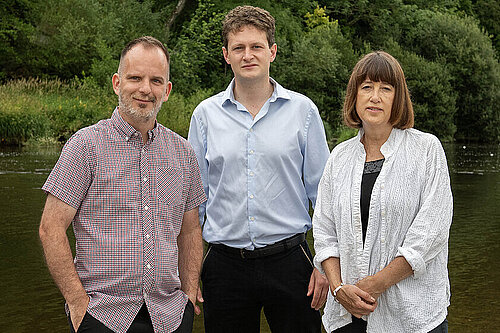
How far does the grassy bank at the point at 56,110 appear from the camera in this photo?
60.8 feet

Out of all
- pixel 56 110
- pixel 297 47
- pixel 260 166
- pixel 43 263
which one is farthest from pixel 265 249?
pixel 297 47

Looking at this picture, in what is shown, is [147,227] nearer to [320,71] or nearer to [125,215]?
[125,215]

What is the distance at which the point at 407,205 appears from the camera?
8.68 feet

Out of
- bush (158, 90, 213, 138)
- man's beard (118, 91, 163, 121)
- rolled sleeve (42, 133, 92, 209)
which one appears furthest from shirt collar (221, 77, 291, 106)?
bush (158, 90, 213, 138)

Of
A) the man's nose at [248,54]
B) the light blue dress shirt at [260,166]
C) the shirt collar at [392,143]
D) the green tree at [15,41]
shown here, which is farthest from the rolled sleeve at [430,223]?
the green tree at [15,41]

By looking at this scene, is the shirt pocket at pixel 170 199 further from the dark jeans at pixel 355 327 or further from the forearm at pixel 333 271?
the dark jeans at pixel 355 327

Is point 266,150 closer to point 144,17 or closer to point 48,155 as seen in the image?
point 48,155

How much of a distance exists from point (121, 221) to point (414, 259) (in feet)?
3.76

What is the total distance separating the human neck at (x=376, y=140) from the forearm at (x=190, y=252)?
797 millimetres

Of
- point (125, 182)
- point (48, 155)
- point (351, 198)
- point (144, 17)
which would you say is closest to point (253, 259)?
point (351, 198)

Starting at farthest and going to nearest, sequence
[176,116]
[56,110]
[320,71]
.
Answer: [320,71], [176,116], [56,110]

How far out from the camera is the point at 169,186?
2.67 metres

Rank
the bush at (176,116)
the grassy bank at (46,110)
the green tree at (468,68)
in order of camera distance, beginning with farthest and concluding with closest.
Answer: the green tree at (468,68) < the bush at (176,116) < the grassy bank at (46,110)

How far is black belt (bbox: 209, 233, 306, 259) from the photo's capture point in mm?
3188
